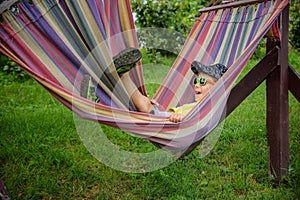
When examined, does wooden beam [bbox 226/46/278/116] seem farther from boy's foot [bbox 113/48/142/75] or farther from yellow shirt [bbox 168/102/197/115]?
boy's foot [bbox 113/48/142/75]

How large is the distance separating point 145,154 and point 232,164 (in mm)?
601

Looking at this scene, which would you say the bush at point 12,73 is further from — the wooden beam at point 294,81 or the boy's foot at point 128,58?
the wooden beam at point 294,81

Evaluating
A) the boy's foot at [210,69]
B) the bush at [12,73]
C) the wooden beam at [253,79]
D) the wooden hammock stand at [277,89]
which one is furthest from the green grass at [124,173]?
the bush at [12,73]

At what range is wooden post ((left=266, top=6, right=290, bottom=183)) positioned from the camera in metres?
2.24

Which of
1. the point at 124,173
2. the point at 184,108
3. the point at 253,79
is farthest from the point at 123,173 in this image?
the point at 253,79

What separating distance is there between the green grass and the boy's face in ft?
1.78

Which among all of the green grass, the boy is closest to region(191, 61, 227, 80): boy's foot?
the boy

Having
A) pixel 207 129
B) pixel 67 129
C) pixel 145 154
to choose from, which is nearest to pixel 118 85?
pixel 207 129

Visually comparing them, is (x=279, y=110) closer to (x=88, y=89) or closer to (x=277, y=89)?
(x=277, y=89)

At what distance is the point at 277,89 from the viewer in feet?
7.46

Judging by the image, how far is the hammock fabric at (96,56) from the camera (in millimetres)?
1731

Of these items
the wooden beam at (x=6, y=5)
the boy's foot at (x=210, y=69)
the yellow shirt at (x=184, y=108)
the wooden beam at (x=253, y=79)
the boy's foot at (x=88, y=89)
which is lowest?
the wooden beam at (x=253, y=79)

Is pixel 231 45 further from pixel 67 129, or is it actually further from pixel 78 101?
pixel 67 129

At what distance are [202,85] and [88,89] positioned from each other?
2.43 ft
